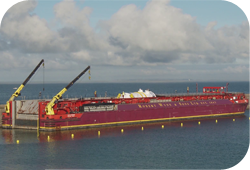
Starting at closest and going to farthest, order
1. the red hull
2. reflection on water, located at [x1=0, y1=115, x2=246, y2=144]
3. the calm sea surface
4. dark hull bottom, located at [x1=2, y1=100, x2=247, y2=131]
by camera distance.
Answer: the calm sea surface < reflection on water, located at [x1=0, y1=115, x2=246, y2=144] < dark hull bottom, located at [x1=2, y1=100, x2=247, y2=131] < the red hull

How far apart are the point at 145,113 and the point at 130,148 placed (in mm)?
28432

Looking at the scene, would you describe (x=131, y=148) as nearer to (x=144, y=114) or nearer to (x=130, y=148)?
(x=130, y=148)

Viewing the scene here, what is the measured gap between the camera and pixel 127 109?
3287 inches

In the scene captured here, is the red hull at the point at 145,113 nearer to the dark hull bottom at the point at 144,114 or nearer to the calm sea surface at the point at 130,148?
the dark hull bottom at the point at 144,114

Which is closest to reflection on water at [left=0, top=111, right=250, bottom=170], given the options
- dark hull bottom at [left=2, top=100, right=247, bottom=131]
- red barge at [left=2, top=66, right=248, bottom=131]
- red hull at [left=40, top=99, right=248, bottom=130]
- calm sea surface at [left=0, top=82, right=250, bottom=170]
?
calm sea surface at [left=0, top=82, right=250, bottom=170]

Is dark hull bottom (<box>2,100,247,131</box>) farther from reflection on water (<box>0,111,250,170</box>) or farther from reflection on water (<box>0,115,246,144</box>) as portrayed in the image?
reflection on water (<box>0,111,250,170</box>)

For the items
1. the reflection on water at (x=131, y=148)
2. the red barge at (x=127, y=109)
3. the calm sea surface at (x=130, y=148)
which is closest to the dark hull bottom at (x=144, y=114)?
the red barge at (x=127, y=109)

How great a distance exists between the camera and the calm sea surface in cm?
4934

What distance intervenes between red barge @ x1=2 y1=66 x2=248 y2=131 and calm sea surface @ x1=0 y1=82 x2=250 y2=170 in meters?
3.13

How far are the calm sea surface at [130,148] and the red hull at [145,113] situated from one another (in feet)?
8.84

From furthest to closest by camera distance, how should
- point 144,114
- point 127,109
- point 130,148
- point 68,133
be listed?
point 144,114 < point 127,109 < point 68,133 < point 130,148

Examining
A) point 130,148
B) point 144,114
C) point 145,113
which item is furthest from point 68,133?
point 145,113

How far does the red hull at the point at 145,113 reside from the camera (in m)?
74.3

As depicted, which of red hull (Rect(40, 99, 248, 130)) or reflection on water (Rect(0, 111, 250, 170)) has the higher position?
red hull (Rect(40, 99, 248, 130))
